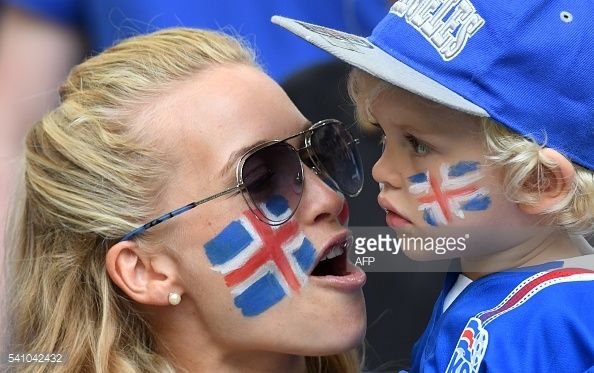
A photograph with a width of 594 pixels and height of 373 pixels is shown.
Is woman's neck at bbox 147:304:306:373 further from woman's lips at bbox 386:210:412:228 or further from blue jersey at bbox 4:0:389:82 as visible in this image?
blue jersey at bbox 4:0:389:82

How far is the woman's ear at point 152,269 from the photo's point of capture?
209 cm

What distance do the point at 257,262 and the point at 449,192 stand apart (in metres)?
0.42

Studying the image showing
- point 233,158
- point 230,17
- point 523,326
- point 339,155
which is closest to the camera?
point 523,326

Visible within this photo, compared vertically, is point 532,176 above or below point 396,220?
above

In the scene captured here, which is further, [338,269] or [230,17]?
[230,17]

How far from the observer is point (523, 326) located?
178 centimetres

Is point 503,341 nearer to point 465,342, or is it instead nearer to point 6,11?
point 465,342

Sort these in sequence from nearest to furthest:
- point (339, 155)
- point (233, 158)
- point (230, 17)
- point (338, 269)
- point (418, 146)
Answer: point (418, 146) < point (233, 158) < point (338, 269) < point (339, 155) < point (230, 17)

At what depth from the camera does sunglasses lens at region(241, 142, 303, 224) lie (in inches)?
82.0


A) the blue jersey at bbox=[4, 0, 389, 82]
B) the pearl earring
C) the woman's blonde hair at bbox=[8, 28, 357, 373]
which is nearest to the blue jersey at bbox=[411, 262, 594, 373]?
the pearl earring

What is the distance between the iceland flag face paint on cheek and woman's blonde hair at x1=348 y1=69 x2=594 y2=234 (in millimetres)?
450

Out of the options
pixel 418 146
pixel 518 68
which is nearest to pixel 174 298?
pixel 418 146

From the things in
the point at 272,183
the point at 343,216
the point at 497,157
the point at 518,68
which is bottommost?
the point at 343,216

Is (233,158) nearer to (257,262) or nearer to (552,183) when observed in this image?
(257,262)
